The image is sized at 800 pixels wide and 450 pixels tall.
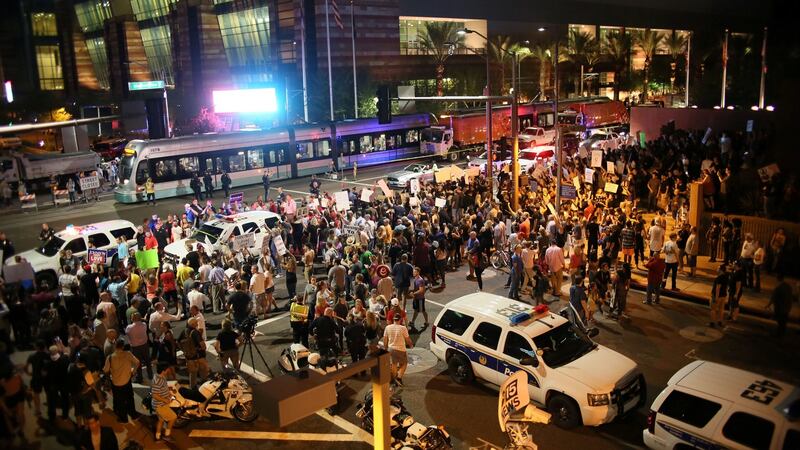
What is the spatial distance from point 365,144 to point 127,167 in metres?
15.8

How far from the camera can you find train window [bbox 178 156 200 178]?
33.2m

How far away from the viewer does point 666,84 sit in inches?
3278

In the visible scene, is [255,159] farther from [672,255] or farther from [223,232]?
[672,255]

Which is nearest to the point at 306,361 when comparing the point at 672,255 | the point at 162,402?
the point at 162,402

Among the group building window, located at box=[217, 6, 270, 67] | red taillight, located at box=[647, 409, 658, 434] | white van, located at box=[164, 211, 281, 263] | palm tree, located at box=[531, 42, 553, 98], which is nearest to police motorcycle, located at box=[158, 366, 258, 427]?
red taillight, located at box=[647, 409, 658, 434]

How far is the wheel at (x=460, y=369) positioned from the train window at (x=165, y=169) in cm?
2450

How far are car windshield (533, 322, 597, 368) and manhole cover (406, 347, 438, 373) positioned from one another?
116 inches

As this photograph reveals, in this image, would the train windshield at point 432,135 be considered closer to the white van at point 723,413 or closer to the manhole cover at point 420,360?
the manhole cover at point 420,360

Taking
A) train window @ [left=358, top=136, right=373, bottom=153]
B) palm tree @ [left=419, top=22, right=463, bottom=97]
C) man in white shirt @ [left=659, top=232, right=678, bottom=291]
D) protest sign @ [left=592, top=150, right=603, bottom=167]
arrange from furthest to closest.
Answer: palm tree @ [left=419, top=22, right=463, bottom=97] → train window @ [left=358, top=136, right=373, bottom=153] → protest sign @ [left=592, top=150, right=603, bottom=167] → man in white shirt @ [left=659, top=232, right=678, bottom=291]

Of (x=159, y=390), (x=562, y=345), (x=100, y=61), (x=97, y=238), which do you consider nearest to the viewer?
(x=159, y=390)

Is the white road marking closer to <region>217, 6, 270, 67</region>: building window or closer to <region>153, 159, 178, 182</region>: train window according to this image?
<region>153, 159, 178, 182</region>: train window

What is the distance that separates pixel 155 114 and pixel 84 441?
24.6 ft

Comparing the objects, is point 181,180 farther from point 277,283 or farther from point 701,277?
point 701,277

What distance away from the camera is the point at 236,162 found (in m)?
35.7
